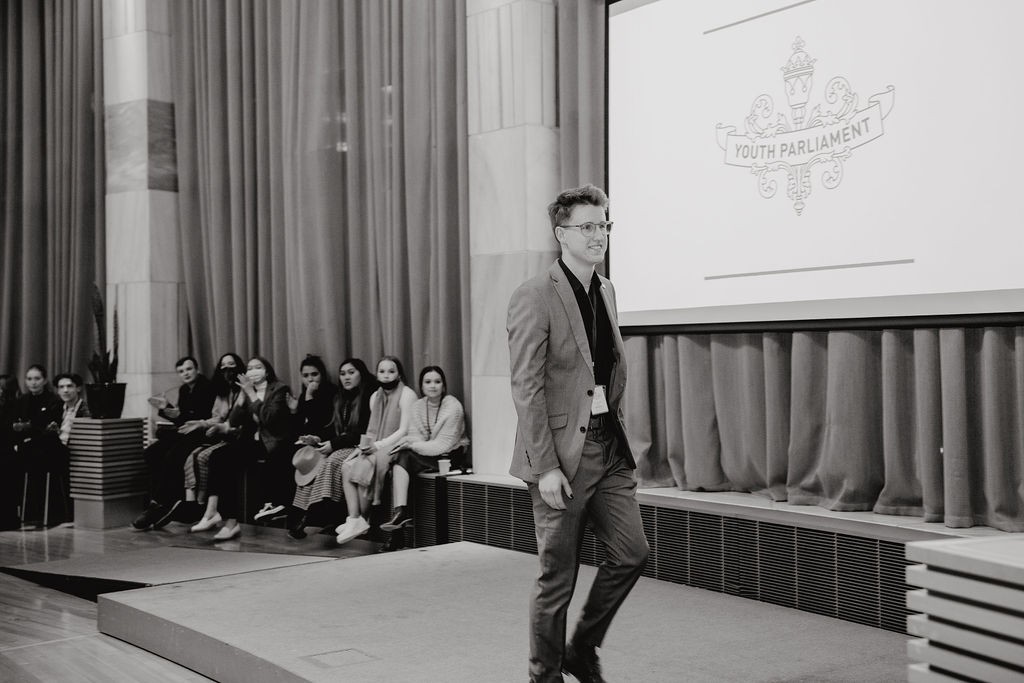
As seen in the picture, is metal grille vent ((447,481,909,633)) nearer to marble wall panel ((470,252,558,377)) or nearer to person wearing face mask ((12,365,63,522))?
marble wall panel ((470,252,558,377))

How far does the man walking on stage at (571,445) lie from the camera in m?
2.66

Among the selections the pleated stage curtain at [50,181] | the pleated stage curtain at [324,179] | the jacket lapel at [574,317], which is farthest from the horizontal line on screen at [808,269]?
the pleated stage curtain at [50,181]

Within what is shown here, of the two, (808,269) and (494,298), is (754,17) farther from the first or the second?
(494,298)

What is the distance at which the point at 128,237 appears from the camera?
27.9ft

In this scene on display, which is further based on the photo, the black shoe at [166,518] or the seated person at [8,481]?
the seated person at [8,481]

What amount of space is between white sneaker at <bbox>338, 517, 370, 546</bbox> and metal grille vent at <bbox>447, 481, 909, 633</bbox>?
5.07ft

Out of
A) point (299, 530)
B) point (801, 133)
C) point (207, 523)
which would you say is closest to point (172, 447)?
point (207, 523)

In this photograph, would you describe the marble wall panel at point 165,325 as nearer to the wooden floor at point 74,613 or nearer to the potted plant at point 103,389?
the potted plant at point 103,389

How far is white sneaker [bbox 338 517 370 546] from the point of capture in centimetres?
579

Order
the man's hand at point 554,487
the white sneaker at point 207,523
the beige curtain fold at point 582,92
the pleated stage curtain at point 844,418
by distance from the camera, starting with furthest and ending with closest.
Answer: the white sneaker at point 207,523 < the beige curtain fold at point 582,92 < the pleated stage curtain at point 844,418 < the man's hand at point 554,487

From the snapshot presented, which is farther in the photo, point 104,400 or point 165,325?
point 165,325

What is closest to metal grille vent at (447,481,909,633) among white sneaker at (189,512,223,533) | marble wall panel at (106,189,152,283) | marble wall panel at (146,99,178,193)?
white sneaker at (189,512,223,533)

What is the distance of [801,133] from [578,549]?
2516mm

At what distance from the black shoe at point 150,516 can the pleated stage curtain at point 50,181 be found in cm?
260
